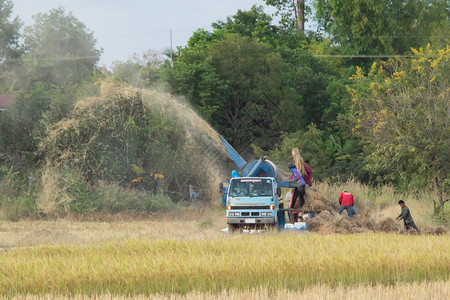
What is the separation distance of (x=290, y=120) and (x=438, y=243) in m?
25.0

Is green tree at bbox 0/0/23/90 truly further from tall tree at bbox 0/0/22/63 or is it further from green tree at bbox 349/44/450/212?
green tree at bbox 349/44/450/212

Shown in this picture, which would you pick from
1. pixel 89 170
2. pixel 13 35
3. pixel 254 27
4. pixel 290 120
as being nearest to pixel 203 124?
pixel 89 170

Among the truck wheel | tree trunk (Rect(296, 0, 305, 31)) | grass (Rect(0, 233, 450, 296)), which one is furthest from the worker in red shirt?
tree trunk (Rect(296, 0, 305, 31))

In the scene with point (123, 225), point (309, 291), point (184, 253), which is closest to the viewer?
point (309, 291)

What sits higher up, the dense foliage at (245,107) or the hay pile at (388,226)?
the dense foliage at (245,107)

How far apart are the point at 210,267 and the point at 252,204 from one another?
903 centimetres

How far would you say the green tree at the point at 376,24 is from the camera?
49.4 metres

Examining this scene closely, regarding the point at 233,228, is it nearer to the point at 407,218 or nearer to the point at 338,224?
the point at 338,224

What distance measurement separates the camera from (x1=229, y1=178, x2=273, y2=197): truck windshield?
887 inches

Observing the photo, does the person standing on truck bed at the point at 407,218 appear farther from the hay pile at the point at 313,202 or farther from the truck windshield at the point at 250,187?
the truck windshield at the point at 250,187

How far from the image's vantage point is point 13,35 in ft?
217

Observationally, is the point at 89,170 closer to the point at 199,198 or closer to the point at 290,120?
the point at 199,198

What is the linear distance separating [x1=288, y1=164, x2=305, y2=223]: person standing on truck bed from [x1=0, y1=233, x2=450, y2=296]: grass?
683 cm

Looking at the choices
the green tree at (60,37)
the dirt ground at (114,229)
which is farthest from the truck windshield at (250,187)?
the green tree at (60,37)
